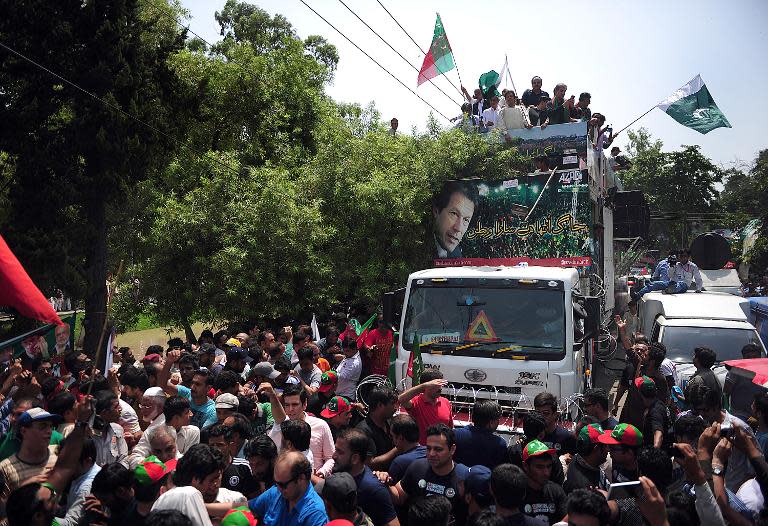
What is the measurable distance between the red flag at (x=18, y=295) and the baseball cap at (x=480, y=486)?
11.6 feet

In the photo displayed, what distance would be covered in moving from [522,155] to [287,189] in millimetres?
5139

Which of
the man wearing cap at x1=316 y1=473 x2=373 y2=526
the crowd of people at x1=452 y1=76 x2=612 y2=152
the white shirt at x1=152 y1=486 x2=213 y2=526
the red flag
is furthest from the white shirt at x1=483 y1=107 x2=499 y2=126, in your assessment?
the white shirt at x1=152 y1=486 x2=213 y2=526

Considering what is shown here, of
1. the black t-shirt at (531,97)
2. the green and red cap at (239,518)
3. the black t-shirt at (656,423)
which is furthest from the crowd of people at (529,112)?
the green and red cap at (239,518)

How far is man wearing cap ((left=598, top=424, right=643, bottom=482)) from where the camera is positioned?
4.88 meters

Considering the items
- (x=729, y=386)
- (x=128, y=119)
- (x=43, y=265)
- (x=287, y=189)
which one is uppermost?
(x=128, y=119)

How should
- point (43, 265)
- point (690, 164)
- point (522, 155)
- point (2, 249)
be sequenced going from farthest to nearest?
point (690, 164) → point (522, 155) → point (43, 265) → point (2, 249)

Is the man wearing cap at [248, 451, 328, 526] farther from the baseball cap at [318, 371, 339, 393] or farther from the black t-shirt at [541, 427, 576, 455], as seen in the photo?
the baseball cap at [318, 371, 339, 393]

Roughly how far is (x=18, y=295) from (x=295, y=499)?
10.4 feet

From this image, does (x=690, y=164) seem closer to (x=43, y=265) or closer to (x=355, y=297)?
(x=355, y=297)

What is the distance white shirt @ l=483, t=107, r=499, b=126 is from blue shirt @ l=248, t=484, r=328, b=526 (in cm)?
1244

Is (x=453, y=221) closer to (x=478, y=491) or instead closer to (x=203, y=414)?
(x=203, y=414)

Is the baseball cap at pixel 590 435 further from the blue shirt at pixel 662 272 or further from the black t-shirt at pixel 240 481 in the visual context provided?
the blue shirt at pixel 662 272

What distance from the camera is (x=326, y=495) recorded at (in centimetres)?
387

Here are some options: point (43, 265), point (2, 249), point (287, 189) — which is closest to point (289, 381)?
point (2, 249)
